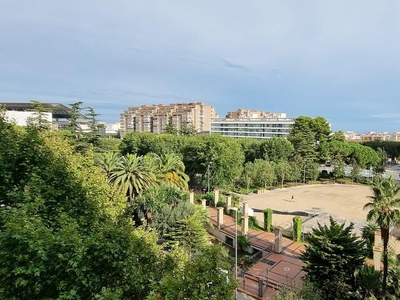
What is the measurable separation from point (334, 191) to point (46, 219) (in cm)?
4293

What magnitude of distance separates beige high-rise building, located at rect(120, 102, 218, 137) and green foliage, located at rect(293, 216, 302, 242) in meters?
89.7

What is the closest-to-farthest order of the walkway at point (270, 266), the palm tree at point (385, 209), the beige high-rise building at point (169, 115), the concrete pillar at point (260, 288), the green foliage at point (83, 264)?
the green foliage at point (83, 264)
the palm tree at point (385, 209)
the concrete pillar at point (260, 288)
the walkway at point (270, 266)
the beige high-rise building at point (169, 115)

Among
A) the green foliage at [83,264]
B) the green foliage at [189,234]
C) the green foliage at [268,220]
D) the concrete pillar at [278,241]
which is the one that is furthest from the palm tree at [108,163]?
the green foliage at [83,264]

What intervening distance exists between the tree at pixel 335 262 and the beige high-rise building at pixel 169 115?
97204 mm

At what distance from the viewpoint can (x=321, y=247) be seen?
47.6ft

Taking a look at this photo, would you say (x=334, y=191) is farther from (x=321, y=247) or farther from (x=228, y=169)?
(x=321, y=247)

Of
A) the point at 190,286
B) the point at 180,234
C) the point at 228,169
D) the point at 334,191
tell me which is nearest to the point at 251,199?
the point at 228,169

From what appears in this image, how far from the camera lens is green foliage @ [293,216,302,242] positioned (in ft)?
73.8

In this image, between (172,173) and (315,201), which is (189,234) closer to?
(172,173)

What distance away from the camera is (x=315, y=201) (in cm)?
3706

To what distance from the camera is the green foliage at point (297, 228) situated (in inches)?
886

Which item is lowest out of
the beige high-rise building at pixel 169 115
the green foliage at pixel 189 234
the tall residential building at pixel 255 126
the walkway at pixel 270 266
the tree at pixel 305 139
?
the walkway at pixel 270 266

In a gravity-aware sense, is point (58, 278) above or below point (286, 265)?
above

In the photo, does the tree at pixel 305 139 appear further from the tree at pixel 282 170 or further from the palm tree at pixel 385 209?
the palm tree at pixel 385 209
